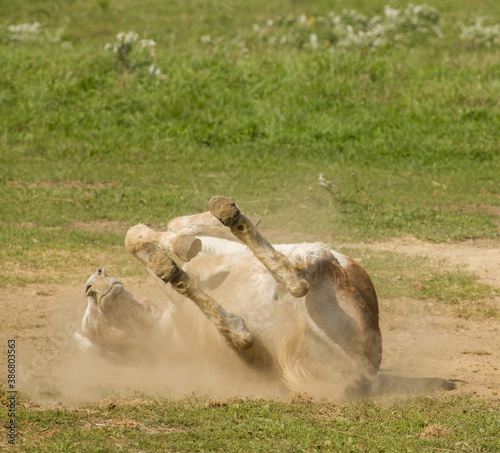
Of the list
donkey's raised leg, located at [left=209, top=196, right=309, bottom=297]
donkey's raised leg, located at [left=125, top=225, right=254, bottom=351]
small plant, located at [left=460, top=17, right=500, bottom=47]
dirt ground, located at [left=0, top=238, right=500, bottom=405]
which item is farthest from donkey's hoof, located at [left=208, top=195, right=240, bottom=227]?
small plant, located at [left=460, top=17, right=500, bottom=47]

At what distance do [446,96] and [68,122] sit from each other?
17.5 ft

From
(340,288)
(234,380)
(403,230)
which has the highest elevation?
(340,288)

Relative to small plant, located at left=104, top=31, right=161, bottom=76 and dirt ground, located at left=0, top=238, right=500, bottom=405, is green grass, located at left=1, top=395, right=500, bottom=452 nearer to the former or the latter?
dirt ground, located at left=0, top=238, right=500, bottom=405

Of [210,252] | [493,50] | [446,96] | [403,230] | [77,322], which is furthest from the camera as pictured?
[493,50]

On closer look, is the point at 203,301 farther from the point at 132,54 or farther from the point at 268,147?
the point at 132,54

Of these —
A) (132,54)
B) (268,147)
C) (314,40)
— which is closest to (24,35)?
(132,54)

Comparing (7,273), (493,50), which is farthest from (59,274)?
(493,50)

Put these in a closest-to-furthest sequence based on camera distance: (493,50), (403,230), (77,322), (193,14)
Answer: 1. (77,322)
2. (403,230)
3. (493,50)
4. (193,14)

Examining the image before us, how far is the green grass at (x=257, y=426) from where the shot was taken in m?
→ 3.38

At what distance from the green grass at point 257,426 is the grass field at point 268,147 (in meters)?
0.02

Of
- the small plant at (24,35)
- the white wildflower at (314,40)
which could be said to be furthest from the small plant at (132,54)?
→ the white wildflower at (314,40)

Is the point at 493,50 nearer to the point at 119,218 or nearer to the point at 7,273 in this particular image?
the point at 119,218

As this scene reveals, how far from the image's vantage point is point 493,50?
541 inches

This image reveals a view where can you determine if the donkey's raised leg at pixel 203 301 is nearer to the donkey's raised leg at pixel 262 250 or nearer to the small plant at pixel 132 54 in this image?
the donkey's raised leg at pixel 262 250
